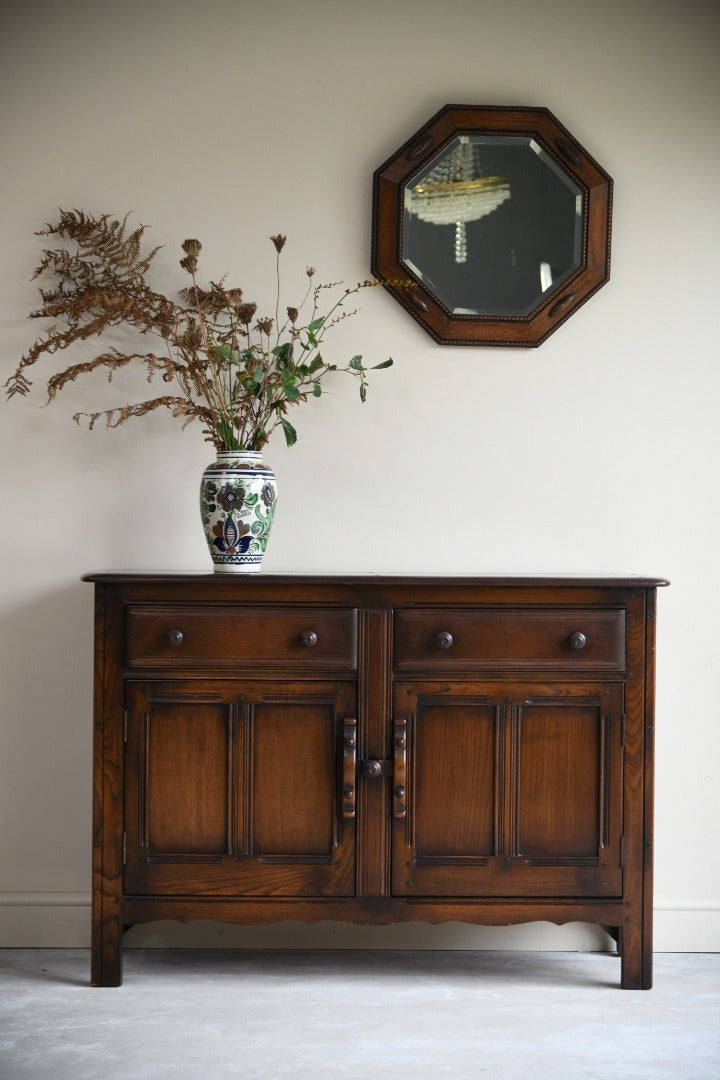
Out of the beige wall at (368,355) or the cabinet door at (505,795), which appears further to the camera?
the beige wall at (368,355)

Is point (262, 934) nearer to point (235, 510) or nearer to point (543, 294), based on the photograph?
point (235, 510)

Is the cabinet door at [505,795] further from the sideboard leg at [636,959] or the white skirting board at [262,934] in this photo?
the white skirting board at [262,934]

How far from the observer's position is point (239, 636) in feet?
7.55

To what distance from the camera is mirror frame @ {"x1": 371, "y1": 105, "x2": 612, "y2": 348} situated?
107 inches

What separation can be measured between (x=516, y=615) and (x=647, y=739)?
16.0 inches

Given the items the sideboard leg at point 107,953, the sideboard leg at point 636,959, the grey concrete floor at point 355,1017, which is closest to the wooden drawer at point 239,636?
the sideboard leg at point 107,953

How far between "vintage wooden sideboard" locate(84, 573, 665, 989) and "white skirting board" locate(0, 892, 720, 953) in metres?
0.36

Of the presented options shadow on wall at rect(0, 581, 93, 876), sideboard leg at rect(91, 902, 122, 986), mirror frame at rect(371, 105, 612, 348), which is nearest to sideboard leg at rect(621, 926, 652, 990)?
sideboard leg at rect(91, 902, 122, 986)

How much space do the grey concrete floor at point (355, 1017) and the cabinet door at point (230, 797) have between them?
0.26m

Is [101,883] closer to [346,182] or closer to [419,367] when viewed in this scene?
[419,367]

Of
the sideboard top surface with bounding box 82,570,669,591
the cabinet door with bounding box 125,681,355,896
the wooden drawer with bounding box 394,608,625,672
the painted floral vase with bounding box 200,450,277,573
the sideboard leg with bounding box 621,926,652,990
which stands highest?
the painted floral vase with bounding box 200,450,277,573

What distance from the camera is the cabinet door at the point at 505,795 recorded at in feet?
7.54

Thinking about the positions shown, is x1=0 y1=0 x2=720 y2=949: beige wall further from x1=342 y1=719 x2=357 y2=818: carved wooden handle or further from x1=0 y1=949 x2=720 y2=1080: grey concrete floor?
x1=342 y1=719 x2=357 y2=818: carved wooden handle

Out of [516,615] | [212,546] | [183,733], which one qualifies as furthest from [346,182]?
[183,733]
